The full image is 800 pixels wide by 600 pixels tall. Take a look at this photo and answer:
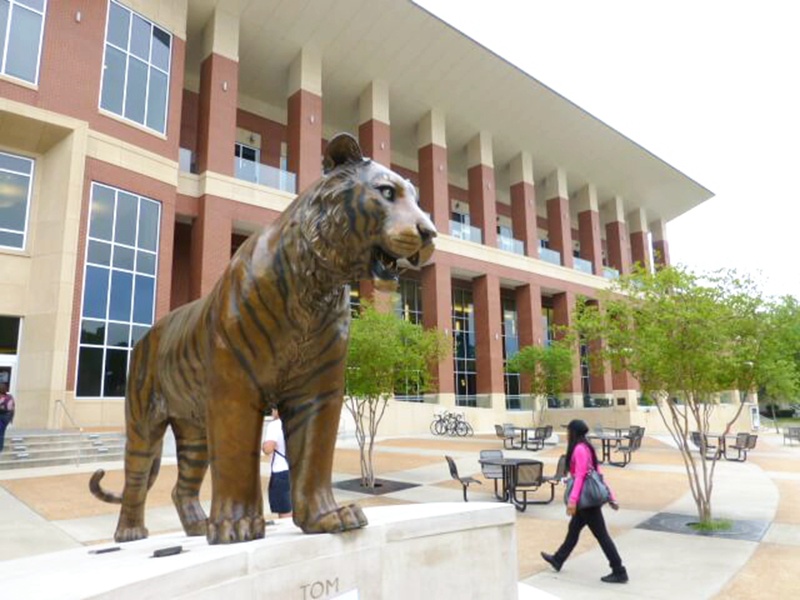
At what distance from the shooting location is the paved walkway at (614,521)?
5.56 m

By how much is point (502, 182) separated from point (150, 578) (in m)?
37.5

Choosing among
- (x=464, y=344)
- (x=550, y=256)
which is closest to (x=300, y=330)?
(x=464, y=344)

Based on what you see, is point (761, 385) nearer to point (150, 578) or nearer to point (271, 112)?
point (150, 578)

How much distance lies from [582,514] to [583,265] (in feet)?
109

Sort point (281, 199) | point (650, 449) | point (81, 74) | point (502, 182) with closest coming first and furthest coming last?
point (81, 74)
point (650, 449)
point (281, 199)
point (502, 182)

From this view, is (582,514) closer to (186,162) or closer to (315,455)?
(315,455)

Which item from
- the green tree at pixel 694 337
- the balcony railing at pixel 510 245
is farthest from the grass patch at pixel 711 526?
the balcony railing at pixel 510 245

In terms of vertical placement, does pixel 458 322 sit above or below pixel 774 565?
above

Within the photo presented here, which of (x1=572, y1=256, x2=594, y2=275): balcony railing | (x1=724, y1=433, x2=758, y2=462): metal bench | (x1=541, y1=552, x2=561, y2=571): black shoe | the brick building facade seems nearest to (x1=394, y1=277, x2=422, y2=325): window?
the brick building facade

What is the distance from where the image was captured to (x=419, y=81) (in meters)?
28.0

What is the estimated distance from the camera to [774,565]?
6078 millimetres

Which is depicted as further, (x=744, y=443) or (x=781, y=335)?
(x=744, y=443)

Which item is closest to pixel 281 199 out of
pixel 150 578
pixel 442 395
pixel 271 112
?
pixel 271 112

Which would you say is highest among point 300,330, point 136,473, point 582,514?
point 300,330
